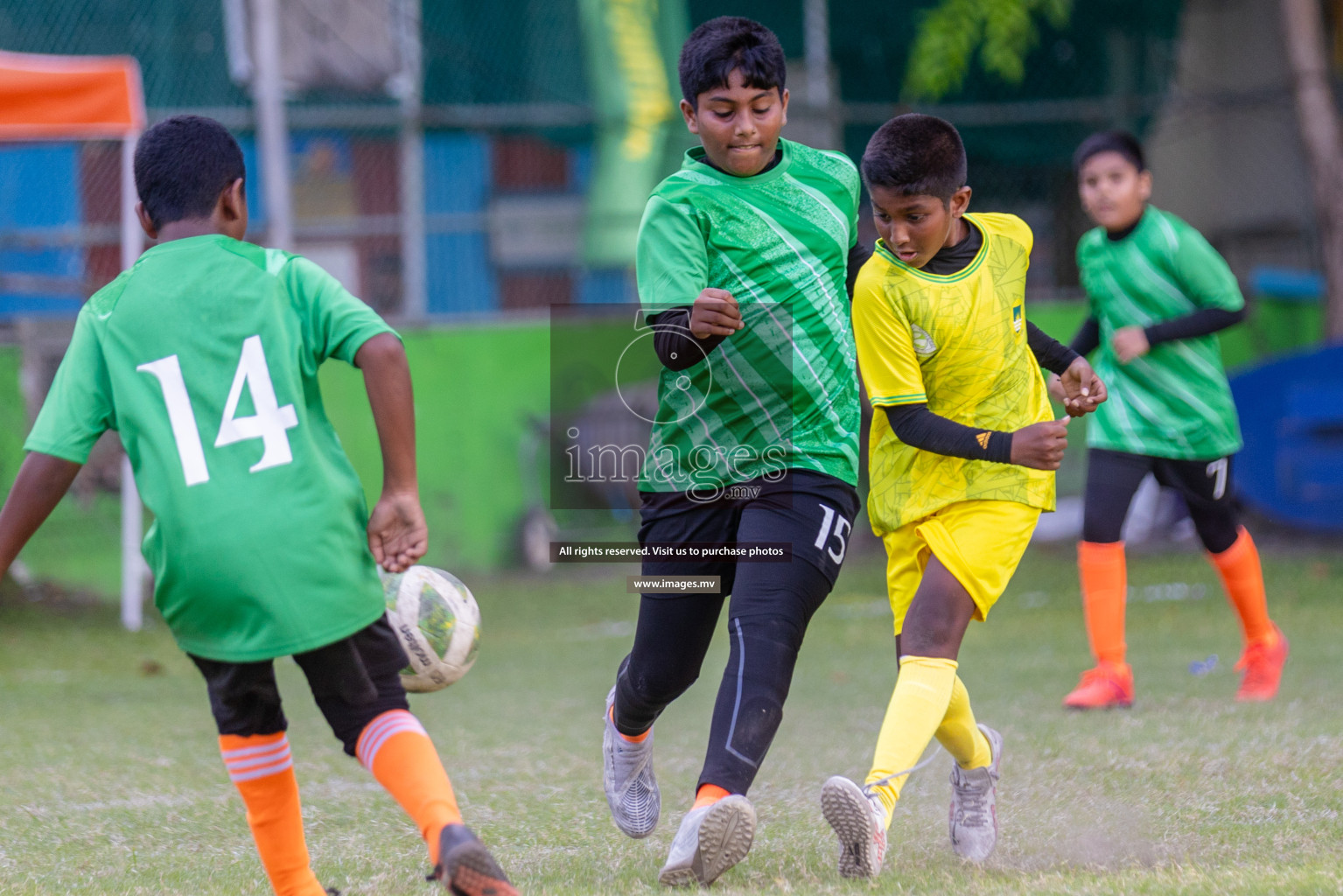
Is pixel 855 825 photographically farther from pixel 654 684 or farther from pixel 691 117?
pixel 691 117

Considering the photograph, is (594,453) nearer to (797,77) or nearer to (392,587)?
(797,77)

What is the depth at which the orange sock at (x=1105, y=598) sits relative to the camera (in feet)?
19.6

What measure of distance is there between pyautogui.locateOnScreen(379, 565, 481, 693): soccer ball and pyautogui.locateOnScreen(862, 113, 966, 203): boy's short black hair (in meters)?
1.45

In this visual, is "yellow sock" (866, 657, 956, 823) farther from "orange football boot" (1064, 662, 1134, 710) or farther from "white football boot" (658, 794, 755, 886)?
"orange football boot" (1064, 662, 1134, 710)

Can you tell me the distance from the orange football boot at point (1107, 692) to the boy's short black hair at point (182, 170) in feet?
13.3

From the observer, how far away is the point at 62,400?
10.0 ft

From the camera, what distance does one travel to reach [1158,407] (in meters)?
6.14

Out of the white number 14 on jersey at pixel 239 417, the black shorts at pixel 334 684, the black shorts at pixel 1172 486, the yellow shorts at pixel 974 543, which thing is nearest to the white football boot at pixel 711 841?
the black shorts at pixel 334 684

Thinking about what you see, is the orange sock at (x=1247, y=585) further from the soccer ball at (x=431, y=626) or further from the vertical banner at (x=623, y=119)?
the vertical banner at (x=623, y=119)

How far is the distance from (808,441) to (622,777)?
1047mm

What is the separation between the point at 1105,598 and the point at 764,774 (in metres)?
1.81

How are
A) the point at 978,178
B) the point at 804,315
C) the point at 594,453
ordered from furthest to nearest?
the point at 978,178 → the point at 594,453 → the point at 804,315

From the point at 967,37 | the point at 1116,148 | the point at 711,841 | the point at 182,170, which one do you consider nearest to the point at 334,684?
the point at 711,841

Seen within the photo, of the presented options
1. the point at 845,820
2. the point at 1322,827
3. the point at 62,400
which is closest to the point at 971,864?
the point at 845,820
